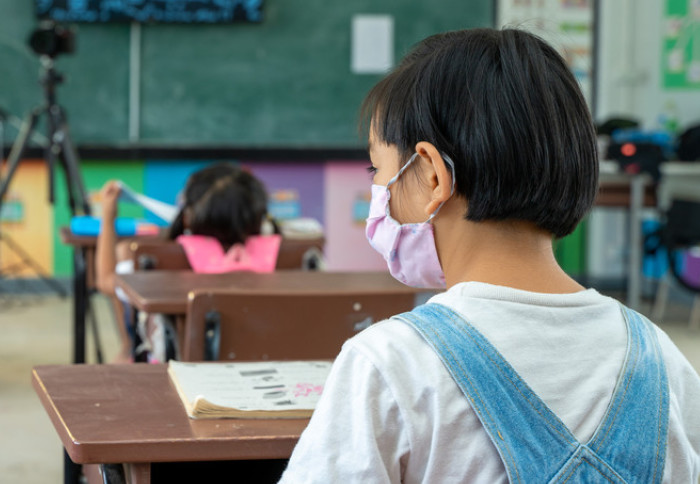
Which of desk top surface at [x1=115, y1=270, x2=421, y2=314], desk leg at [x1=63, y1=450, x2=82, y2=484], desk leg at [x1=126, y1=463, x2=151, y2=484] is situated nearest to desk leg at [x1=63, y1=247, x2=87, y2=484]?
desk top surface at [x1=115, y1=270, x2=421, y2=314]

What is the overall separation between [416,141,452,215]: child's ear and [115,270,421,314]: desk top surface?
1040mm

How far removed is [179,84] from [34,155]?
920 mm

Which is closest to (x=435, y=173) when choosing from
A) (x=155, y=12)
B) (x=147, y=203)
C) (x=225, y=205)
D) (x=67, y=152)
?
(x=225, y=205)

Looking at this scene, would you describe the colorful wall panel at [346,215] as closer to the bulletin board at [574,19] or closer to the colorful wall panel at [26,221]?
the bulletin board at [574,19]

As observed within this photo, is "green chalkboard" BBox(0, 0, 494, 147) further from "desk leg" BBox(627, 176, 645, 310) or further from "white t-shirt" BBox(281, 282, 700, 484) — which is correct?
"white t-shirt" BBox(281, 282, 700, 484)

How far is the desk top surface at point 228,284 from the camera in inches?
79.0

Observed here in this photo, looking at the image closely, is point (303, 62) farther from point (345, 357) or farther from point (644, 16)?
point (345, 357)

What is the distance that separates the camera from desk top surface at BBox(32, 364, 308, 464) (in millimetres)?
1040

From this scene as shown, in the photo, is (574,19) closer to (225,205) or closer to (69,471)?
(225,205)

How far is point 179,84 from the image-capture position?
6023 mm

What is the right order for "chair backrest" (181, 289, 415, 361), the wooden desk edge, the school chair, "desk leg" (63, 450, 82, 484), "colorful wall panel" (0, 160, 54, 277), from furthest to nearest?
"colorful wall panel" (0, 160, 54, 277) < the school chair < "chair backrest" (181, 289, 415, 361) < "desk leg" (63, 450, 82, 484) < the wooden desk edge

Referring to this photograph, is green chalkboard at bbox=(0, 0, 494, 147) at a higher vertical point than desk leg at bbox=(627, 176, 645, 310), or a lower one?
higher

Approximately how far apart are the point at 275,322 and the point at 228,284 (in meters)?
0.43

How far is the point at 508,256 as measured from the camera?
2.92ft
